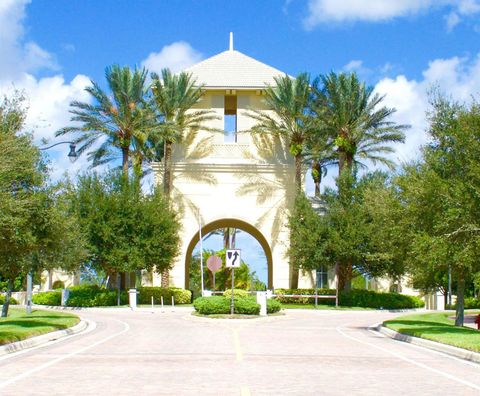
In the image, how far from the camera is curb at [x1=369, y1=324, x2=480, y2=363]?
15.5 metres

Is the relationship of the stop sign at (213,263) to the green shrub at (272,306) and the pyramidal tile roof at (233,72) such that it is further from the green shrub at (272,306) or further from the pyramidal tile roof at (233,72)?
the pyramidal tile roof at (233,72)

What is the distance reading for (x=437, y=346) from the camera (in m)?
18.2

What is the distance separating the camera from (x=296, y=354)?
51.5 feet

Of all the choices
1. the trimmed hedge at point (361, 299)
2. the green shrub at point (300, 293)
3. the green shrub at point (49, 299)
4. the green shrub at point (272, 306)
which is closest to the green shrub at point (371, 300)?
the trimmed hedge at point (361, 299)

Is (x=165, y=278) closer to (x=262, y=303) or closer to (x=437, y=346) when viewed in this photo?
(x=262, y=303)

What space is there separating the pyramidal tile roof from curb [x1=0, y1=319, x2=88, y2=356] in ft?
96.2

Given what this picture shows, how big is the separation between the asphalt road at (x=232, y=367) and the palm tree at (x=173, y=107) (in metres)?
27.1

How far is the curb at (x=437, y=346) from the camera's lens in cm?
1550

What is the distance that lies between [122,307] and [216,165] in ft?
40.5

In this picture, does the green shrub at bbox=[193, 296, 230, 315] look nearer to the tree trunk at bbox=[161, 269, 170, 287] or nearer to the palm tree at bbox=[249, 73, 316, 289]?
the tree trunk at bbox=[161, 269, 170, 287]

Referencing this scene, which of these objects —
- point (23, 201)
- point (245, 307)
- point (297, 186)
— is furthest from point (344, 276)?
point (23, 201)

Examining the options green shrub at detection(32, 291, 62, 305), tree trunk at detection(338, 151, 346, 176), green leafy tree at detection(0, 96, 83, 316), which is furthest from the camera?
tree trunk at detection(338, 151, 346, 176)

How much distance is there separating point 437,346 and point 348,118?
1165 inches

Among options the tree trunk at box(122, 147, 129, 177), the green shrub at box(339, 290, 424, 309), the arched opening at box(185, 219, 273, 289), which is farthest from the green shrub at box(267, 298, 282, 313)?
the tree trunk at box(122, 147, 129, 177)
